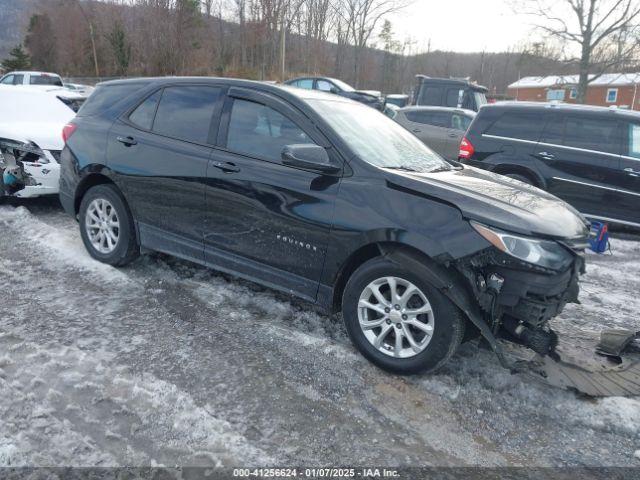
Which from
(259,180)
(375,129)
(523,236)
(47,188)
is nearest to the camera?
(523,236)

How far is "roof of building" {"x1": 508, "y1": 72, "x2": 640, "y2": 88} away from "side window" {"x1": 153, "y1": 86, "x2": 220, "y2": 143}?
2990cm

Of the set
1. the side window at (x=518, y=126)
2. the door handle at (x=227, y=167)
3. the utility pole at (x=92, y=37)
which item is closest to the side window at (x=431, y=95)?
the side window at (x=518, y=126)

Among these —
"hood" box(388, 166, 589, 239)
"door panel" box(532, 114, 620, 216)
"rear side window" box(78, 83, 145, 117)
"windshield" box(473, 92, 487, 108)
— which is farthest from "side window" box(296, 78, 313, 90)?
"hood" box(388, 166, 589, 239)

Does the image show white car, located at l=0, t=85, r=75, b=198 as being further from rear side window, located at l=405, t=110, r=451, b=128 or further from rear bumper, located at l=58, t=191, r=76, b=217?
rear side window, located at l=405, t=110, r=451, b=128

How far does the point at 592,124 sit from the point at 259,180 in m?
5.95

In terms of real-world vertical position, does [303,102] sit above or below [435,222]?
above

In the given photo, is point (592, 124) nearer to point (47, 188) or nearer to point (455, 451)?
point (455, 451)

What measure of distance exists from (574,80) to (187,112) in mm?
32850

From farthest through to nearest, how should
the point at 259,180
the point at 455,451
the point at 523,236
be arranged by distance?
the point at 259,180
the point at 523,236
the point at 455,451

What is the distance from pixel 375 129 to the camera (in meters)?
3.96

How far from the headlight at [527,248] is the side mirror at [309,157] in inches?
40.5

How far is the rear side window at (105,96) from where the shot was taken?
4.54m

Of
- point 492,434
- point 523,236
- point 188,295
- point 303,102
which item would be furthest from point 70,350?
point 523,236

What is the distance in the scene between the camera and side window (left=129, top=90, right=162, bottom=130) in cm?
428
